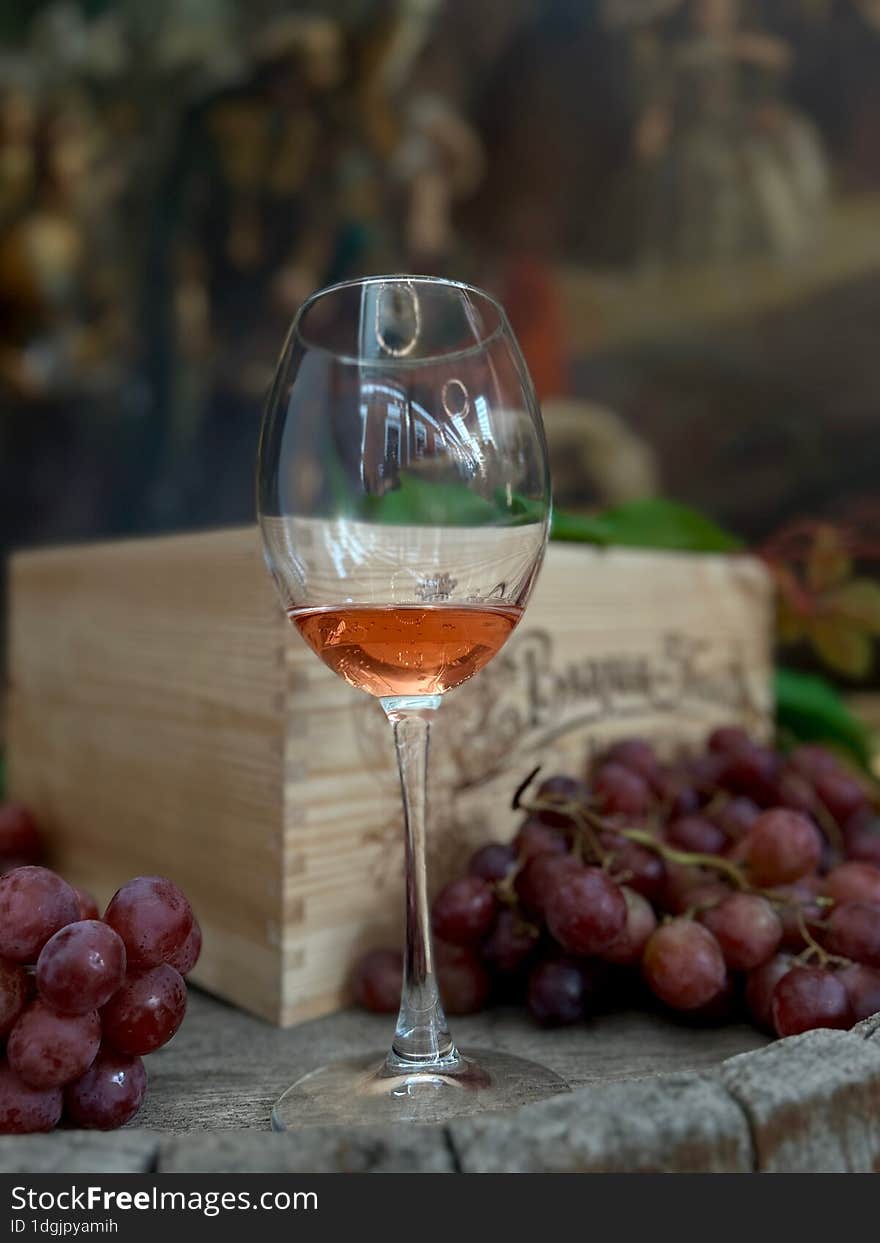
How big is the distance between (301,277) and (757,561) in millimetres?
1836

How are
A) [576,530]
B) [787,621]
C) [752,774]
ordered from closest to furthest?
1. [752,774]
2. [576,530]
3. [787,621]

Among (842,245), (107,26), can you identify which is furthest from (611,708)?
(107,26)

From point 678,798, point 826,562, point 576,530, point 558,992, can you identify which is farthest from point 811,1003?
point 826,562

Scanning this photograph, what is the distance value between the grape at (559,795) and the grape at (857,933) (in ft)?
0.53

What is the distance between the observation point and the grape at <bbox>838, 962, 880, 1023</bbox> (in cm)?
48

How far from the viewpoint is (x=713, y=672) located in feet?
3.12

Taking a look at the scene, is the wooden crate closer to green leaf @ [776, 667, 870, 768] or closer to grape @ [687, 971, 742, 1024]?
green leaf @ [776, 667, 870, 768]

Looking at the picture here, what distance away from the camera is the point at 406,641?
1.49 ft

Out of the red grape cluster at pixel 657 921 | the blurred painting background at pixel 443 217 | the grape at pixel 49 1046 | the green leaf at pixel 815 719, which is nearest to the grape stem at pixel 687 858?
the red grape cluster at pixel 657 921

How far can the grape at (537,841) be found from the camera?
58 cm

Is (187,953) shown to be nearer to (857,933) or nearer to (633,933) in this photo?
(633,933)

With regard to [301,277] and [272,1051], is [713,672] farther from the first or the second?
[301,277]

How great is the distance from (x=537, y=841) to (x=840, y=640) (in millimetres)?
629

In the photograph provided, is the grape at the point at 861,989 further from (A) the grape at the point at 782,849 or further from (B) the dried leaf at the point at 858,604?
(B) the dried leaf at the point at 858,604
